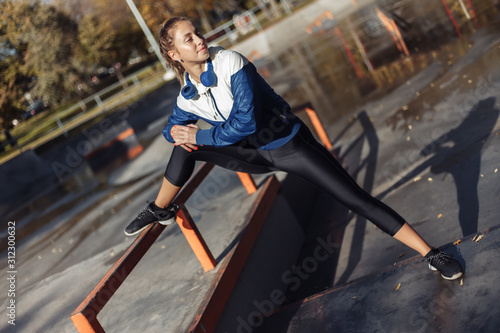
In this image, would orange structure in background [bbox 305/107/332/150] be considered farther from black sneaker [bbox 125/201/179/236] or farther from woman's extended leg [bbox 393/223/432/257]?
woman's extended leg [bbox 393/223/432/257]

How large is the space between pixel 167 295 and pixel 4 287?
335 cm

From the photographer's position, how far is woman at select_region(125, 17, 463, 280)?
313 cm

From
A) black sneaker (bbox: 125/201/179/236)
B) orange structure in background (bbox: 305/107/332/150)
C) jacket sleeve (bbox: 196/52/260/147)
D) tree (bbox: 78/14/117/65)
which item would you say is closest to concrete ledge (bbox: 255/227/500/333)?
black sneaker (bbox: 125/201/179/236)

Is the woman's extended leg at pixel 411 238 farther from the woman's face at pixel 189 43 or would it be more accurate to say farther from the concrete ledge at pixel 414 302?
the woman's face at pixel 189 43

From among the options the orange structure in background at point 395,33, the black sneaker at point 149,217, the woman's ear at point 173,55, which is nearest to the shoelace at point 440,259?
the black sneaker at point 149,217

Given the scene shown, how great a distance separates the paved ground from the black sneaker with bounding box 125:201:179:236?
63 centimetres

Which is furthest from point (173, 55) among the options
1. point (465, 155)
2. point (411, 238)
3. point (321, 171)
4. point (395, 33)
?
point (395, 33)

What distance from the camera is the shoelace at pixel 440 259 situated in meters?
3.26

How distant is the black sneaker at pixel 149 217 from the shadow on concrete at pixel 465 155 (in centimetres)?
242

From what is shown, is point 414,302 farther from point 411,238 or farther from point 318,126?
point 318,126

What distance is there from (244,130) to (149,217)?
48.4 inches

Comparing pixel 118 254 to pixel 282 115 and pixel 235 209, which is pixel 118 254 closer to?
pixel 235 209

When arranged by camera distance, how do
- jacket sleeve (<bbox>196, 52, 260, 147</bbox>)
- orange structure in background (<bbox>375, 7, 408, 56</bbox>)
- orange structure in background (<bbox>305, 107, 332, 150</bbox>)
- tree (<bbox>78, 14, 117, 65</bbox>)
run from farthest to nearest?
tree (<bbox>78, 14, 117, 65</bbox>) < orange structure in background (<bbox>375, 7, 408, 56</bbox>) < orange structure in background (<bbox>305, 107, 332, 150</bbox>) < jacket sleeve (<bbox>196, 52, 260, 147</bbox>)

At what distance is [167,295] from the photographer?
446 cm
